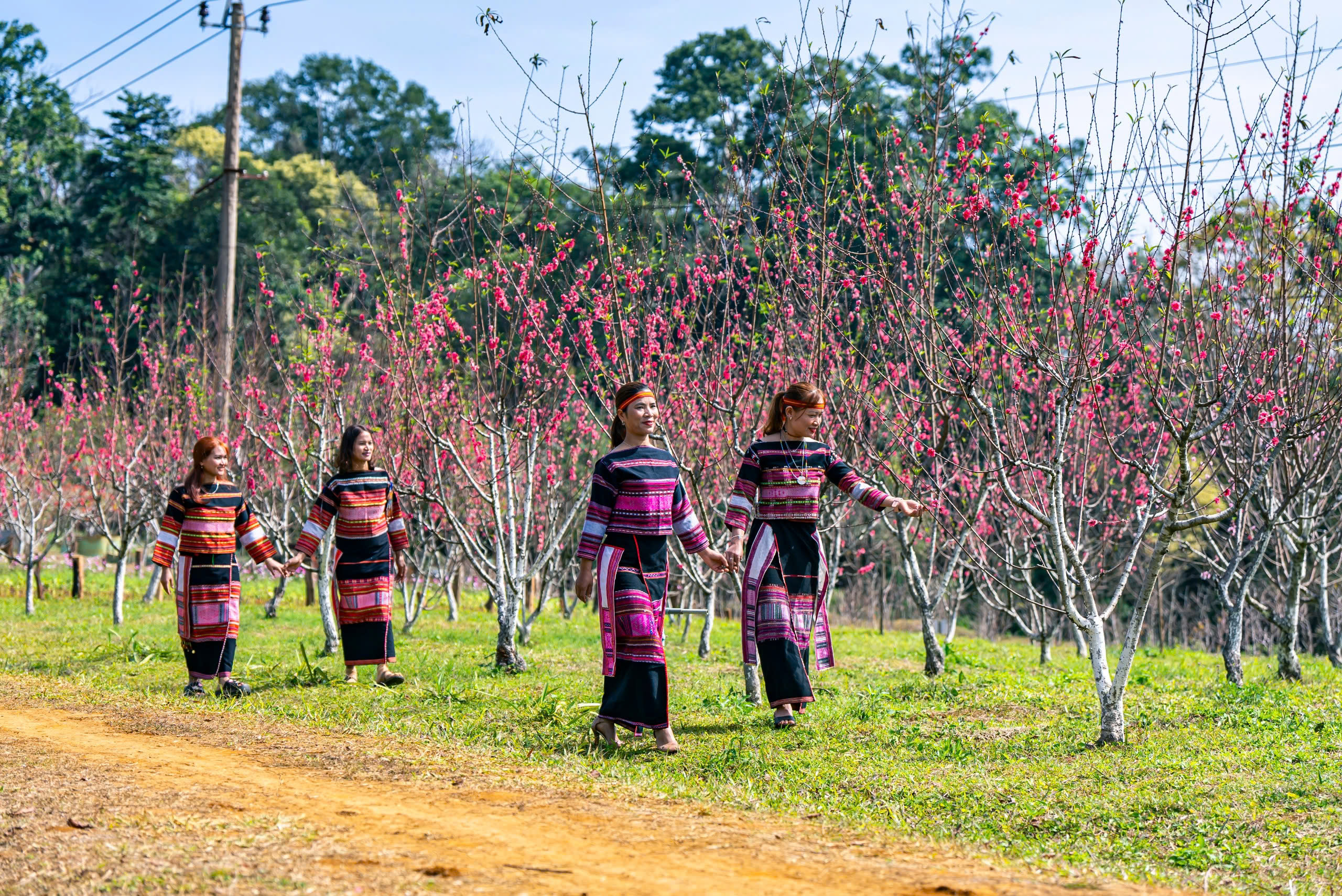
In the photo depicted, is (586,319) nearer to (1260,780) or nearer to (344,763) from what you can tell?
(344,763)

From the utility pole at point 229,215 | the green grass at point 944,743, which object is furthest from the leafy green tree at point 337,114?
the green grass at point 944,743

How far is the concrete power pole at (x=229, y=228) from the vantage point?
1438 cm

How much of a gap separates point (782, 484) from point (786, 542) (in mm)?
303

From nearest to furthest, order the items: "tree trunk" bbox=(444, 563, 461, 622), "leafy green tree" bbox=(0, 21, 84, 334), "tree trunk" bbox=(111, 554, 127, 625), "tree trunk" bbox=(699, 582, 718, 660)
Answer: "tree trunk" bbox=(699, 582, 718, 660)
"tree trunk" bbox=(111, 554, 127, 625)
"tree trunk" bbox=(444, 563, 461, 622)
"leafy green tree" bbox=(0, 21, 84, 334)

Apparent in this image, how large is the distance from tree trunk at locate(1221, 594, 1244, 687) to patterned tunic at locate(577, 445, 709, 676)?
15.8 ft

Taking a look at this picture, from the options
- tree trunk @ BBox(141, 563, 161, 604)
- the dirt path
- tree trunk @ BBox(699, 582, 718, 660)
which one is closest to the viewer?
the dirt path

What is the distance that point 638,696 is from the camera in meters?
5.93

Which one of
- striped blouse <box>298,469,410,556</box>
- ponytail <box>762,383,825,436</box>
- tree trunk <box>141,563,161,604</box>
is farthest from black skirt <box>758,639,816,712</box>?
tree trunk <box>141,563,161,604</box>

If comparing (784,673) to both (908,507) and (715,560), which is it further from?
(908,507)

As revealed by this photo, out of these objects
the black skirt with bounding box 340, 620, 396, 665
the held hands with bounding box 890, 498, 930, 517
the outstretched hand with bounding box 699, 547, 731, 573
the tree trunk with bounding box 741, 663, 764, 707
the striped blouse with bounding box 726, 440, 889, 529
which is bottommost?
the tree trunk with bounding box 741, 663, 764, 707

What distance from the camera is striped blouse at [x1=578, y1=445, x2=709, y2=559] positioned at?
5.98m

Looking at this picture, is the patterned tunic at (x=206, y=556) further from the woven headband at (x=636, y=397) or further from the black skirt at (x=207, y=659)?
the woven headband at (x=636, y=397)

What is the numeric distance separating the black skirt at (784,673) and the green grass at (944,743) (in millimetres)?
180

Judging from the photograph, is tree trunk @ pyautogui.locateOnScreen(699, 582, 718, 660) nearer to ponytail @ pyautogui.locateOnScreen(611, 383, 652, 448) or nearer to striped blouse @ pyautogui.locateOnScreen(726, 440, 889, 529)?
striped blouse @ pyautogui.locateOnScreen(726, 440, 889, 529)
